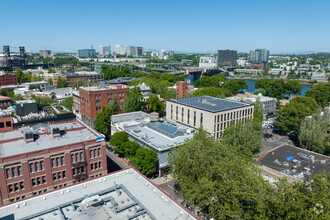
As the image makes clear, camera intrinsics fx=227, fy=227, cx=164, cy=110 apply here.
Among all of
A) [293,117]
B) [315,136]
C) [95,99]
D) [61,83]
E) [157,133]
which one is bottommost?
[315,136]

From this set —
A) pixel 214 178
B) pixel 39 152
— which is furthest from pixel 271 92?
pixel 39 152

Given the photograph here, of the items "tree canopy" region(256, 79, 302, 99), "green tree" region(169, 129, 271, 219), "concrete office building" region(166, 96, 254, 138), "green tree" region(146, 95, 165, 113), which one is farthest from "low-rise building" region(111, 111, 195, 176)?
"tree canopy" region(256, 79, 302, 99)

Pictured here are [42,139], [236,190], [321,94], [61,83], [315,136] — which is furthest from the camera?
[61,83]

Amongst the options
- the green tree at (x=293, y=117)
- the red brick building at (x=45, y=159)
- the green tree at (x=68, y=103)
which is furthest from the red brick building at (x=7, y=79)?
the green tree at (x=293, y=117)

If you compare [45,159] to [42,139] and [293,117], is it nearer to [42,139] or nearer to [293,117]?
[42,139]

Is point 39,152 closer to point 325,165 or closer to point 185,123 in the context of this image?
point 185,123

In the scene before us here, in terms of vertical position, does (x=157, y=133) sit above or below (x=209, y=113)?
below

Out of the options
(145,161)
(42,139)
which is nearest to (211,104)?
(145,161)
